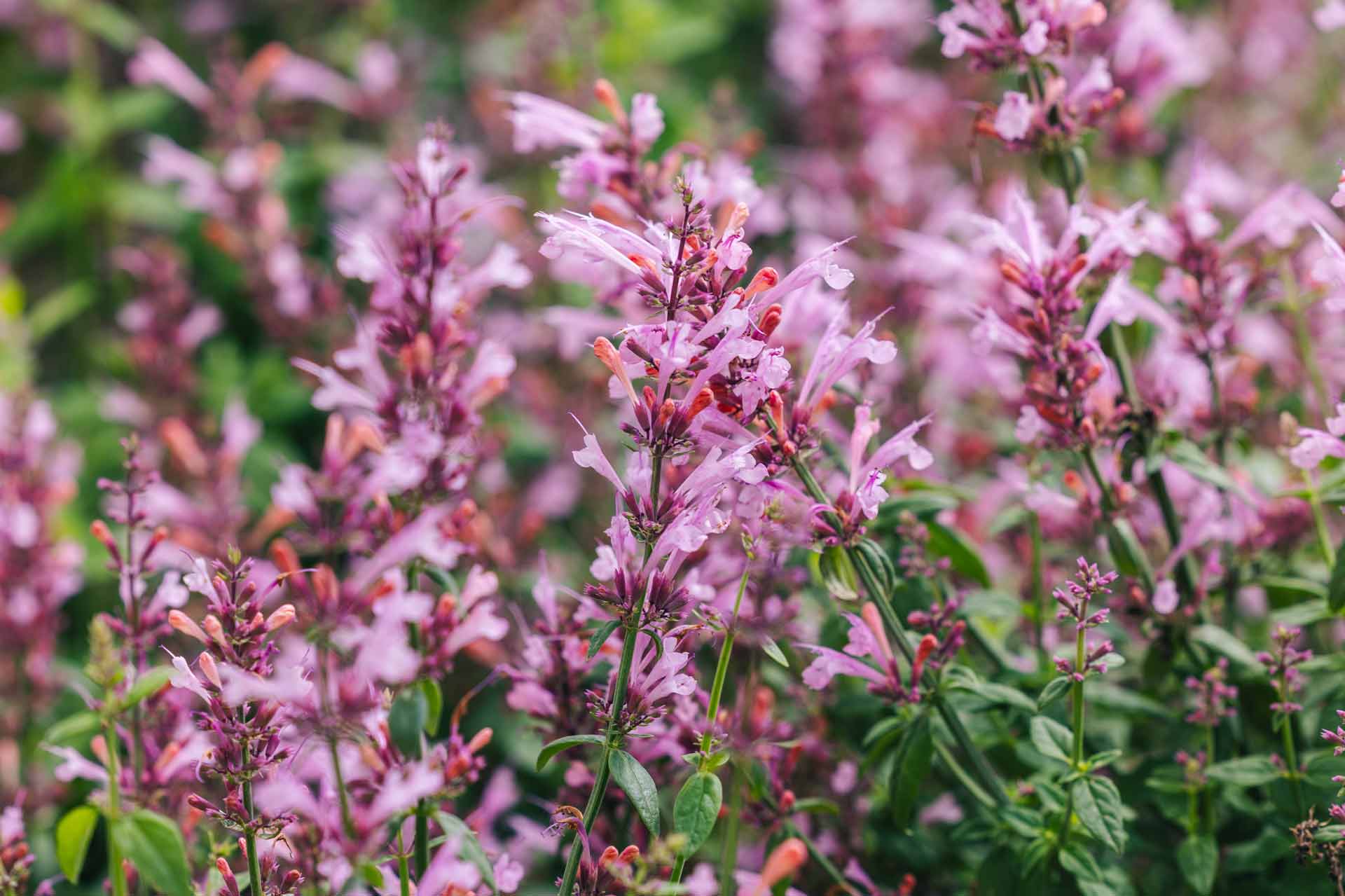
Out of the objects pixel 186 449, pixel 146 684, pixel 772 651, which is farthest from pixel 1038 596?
pixel 186 449

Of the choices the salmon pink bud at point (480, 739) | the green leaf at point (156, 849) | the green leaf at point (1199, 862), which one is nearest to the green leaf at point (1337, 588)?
the green leaf at point (1199, 862)

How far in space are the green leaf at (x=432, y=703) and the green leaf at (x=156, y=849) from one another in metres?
0.32

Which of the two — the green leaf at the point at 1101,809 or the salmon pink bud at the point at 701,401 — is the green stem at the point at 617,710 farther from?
the green leaf at the point at 1101,809

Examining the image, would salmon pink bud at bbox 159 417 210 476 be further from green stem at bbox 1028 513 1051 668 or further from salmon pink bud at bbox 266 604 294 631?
green stem at bbox 1028 513 1051 668

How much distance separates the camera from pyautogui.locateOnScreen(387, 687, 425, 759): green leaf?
135 centimetres

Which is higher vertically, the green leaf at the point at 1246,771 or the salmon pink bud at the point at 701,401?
the salmon pink bud at the point at 701,401

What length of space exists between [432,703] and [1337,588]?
3.94 feet

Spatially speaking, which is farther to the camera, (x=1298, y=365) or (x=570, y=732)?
(x=1298, y=365)

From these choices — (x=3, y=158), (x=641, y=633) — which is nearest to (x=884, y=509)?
(x=641, y=633)

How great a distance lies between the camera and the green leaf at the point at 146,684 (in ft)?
4.47

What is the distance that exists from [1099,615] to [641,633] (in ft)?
1.80

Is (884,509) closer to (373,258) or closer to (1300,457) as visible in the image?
(1300,457)

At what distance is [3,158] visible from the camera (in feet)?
14.3

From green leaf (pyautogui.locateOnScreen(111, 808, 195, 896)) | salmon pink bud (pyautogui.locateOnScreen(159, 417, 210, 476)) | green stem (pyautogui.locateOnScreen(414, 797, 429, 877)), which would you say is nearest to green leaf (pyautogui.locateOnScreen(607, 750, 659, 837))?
green stem (pyautogui.locateOnScreen(414, 797, 429, 877))
